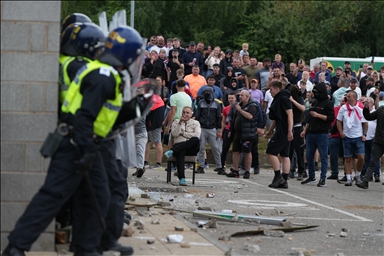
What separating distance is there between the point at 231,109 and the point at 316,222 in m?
8.26

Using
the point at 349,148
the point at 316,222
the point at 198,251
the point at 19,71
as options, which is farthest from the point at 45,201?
the point at 349,148

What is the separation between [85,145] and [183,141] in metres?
9.45

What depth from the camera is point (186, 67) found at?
24.8 meters

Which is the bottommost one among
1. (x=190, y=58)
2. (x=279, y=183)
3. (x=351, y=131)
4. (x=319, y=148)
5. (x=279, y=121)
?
(x=279, y=183)

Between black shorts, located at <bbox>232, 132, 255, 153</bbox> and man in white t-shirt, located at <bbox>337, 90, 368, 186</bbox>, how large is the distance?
1.89 m

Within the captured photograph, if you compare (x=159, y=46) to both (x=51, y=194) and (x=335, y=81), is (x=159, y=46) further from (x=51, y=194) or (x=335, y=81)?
(x=51, y=194)

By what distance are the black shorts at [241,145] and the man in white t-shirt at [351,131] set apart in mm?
1894

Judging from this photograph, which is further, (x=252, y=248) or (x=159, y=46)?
(x=159, y=46)

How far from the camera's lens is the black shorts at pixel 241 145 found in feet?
60.9

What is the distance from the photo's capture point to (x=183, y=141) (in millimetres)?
16391

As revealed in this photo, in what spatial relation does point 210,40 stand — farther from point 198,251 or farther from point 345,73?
point 198,251

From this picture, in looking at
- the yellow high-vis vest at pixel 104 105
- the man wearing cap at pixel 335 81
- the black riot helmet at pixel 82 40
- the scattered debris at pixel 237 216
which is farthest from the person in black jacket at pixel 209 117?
the yellow high-vis vest at pixel 104 105

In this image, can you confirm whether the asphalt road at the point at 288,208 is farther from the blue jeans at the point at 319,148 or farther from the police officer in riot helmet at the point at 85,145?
the police officer in riot helmet at the point at 85,145

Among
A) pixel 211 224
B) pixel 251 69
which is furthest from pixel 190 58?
pixel 211 224
